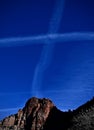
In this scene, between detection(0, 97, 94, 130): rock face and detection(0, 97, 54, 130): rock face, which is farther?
detection(0, 97, 54, 130): rock face

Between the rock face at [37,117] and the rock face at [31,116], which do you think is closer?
the rock face at [37,117]

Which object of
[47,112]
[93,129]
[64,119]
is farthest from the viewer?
[47,112]

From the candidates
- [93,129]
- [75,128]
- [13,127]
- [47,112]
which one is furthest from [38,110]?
[93,129]

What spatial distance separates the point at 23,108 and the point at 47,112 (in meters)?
21.3

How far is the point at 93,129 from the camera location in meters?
76.1

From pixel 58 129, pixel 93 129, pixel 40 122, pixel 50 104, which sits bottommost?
pixel 93 129

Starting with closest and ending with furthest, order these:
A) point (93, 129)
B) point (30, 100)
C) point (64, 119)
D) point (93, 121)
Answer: point (93, 129), point (93, 121), point (64, 119), point (30, 100)

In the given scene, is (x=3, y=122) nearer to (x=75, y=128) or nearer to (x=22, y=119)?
(x=22, y=119)

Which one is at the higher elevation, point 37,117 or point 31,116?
point 31,116

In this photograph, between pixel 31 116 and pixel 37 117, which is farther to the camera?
pixel 31 116

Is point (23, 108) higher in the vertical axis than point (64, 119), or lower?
higher

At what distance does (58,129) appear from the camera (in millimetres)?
127062

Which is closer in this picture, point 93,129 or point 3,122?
point 93,129

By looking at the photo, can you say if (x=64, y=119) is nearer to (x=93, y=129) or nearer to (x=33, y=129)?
(x=33, y=129)
